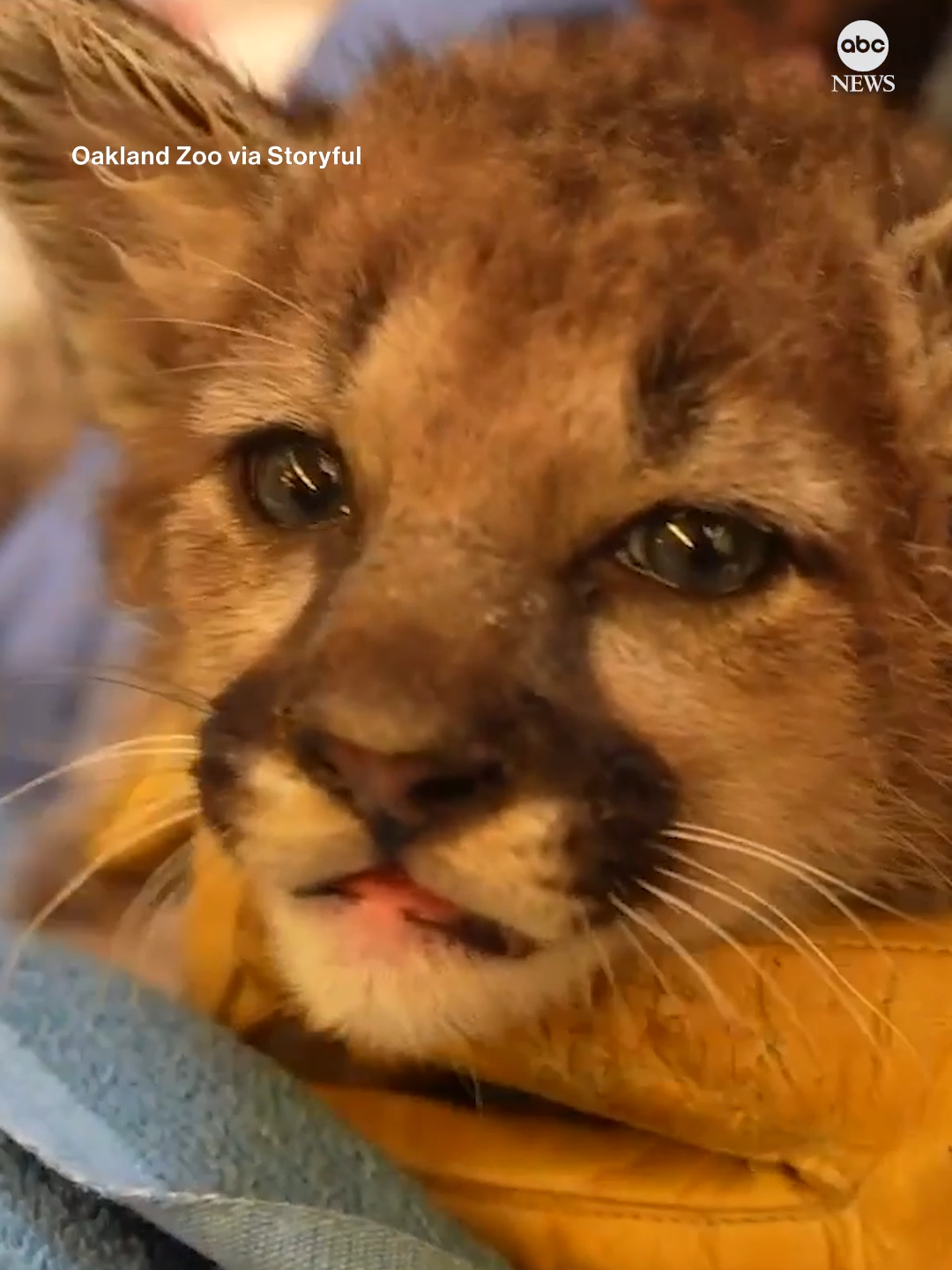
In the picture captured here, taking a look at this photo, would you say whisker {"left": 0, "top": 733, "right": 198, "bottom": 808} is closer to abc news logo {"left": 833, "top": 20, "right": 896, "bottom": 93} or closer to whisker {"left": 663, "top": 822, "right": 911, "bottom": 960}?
whisker {"left": 663, "top": 822, "right": 911, "bottom": 960}

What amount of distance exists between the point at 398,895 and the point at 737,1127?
0.65 ft

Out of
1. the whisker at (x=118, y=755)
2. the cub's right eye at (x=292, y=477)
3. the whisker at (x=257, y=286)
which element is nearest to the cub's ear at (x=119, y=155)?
the whisker at (x=257, y=286)

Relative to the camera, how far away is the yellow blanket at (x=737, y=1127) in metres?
0.80

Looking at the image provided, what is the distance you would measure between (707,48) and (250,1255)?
0.66 m

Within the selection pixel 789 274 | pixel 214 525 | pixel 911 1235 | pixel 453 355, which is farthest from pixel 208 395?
pixel 911 1235

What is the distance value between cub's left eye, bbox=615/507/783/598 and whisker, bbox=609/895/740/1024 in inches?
6.1

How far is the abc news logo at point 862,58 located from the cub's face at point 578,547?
0.07ft

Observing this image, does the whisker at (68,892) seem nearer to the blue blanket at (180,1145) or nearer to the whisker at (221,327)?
the blue blanket at (180,1145)

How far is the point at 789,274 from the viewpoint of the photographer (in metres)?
0.86

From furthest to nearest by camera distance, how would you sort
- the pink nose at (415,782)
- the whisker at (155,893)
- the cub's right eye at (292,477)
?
the whisker at (155,893), the cub's right eye at (292,477), the pink nose at (415,782)

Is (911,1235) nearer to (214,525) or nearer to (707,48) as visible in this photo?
(214,525)

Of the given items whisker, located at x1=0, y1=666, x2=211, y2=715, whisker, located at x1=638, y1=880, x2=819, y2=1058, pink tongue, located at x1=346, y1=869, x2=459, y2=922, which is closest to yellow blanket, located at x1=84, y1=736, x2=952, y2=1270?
whisker, located at x1=638, y1=880, x2=819, y2=1058

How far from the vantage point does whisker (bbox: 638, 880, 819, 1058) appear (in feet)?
2.70

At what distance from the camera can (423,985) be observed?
2.76 feet
